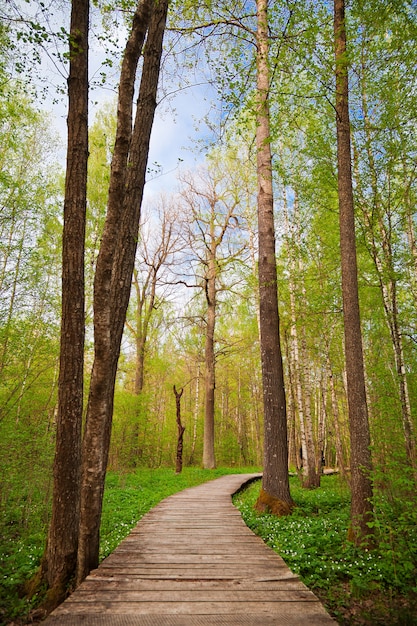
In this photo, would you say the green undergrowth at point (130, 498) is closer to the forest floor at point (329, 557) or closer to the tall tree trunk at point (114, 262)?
the forest floor at point (329, 557)

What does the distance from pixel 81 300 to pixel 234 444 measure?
24012 millimetres

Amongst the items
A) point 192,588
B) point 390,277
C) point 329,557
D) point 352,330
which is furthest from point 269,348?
point 192,588

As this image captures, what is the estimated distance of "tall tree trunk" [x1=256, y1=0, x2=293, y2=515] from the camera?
20.9ft

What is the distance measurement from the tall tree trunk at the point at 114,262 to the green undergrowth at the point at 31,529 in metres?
0.90

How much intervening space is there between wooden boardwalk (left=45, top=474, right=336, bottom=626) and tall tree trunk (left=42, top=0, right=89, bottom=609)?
19.5 inches

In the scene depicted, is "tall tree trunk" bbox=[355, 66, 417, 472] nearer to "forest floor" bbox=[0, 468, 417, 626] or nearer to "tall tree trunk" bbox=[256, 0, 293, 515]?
"forest floor" bbox=[0, 468, 417, 626]

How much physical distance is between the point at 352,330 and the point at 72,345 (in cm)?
391

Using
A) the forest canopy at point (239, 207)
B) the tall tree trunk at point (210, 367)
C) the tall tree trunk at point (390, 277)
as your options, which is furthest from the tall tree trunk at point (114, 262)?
the tall tree trunk at point (210, 367)

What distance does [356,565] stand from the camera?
3844 millimetres

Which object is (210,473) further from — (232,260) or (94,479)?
(94,479)

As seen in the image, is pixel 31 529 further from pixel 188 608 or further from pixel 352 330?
pixel 352 330

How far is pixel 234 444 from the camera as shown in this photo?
2531cm

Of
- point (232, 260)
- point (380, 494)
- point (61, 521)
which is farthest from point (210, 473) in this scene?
point (61, 521)

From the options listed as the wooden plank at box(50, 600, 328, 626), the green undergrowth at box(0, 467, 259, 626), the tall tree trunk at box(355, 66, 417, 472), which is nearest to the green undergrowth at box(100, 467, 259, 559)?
the green undergrowth at box(0, 467, 259, 626)
